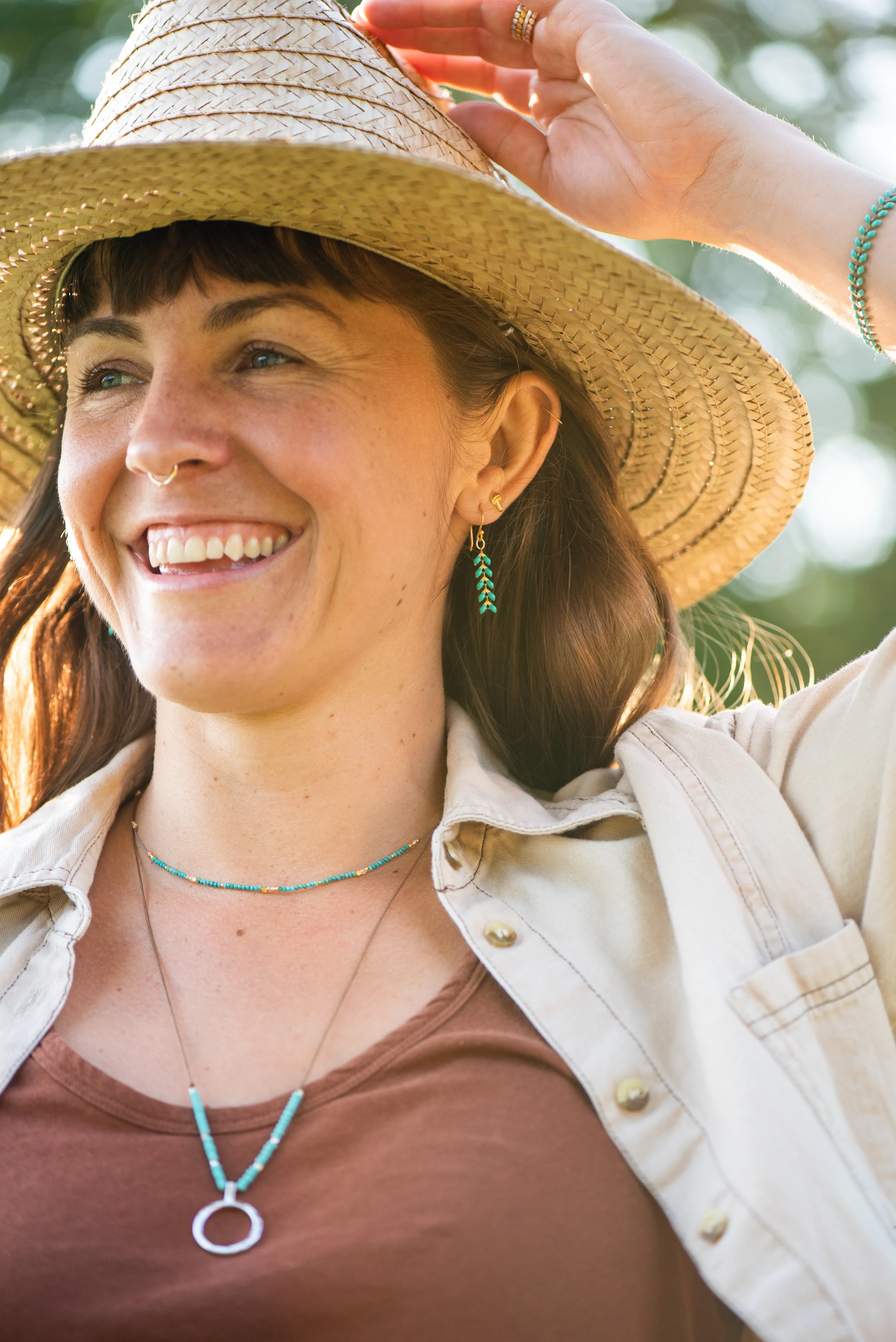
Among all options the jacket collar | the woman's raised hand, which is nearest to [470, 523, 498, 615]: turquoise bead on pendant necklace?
the jacket collar

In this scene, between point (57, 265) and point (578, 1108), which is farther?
point (57, 265)

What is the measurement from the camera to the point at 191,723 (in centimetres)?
224

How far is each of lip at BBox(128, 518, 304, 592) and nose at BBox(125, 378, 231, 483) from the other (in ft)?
0.29

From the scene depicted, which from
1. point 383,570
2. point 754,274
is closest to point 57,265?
point 383,570

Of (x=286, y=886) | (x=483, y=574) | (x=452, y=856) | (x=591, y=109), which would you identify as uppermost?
(x=591, y=109)

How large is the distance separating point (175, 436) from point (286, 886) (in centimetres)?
73

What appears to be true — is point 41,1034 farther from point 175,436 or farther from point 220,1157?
point 175,436

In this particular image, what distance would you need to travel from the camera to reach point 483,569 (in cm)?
247

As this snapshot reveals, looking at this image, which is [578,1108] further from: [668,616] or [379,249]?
[379,249]

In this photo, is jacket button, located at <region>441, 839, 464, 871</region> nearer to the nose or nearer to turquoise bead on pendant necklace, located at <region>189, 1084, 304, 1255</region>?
turquoise bead on pendant necklace, located at <region>189, 1084, 304, 1255</region>

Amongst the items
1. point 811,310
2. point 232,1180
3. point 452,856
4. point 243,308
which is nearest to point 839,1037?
point 452,856

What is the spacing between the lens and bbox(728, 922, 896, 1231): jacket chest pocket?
1787 millimetres

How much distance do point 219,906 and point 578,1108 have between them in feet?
2.21

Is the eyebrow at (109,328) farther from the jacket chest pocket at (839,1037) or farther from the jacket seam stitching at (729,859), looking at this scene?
the jacket chest pocket at (839,1037)
